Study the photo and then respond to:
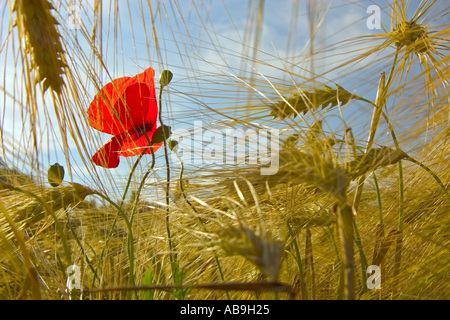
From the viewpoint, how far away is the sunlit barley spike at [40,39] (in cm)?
39

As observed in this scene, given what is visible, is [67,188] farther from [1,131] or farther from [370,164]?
[370,164]

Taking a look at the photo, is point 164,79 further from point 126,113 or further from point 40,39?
point 40,39

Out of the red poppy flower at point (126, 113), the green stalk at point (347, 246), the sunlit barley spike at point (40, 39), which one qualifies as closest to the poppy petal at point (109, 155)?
the red poppy flower at point (126, 113)

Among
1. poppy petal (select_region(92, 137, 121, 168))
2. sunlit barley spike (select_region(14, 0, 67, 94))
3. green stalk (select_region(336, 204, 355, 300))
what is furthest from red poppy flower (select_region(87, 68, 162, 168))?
green stalk (select_region(336, 204, 355, 300))

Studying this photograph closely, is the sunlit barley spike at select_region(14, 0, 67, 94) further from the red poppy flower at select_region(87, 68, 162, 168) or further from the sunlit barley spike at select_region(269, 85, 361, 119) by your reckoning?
the sunlit barley spike at select_region(269, 85, 361, 119)

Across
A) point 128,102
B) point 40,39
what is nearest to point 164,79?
point 128,102

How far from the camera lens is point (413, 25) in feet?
2.27

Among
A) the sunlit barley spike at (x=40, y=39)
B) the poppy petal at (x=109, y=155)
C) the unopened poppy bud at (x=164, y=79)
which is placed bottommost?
the poppy petal at (x=109, y=155)

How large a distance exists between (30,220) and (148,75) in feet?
0.87

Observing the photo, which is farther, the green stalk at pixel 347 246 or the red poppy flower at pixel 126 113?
the red poppy flower at pixel 126 113

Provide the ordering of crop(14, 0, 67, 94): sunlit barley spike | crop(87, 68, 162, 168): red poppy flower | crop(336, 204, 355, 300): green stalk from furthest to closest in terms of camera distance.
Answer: crop(87, 68, 162, 168): red poppy flower < crop(14, 0, 67, 94): sunlit barley spike < crop(336, 204, 355, 300): green stalk

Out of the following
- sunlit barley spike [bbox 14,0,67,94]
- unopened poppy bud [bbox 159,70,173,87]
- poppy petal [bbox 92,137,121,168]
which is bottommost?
poppy petal [bbox 92,137,121,168]

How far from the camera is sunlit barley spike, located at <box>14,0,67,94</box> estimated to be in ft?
1.29

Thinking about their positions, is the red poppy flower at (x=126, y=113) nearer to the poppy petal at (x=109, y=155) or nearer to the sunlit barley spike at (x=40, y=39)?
the poppy petal at (x=109, y=155)
